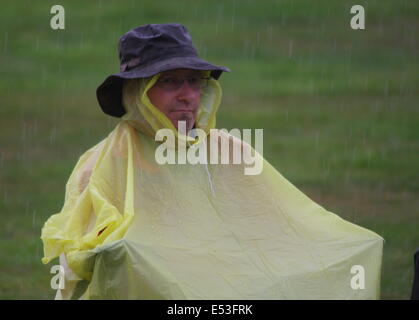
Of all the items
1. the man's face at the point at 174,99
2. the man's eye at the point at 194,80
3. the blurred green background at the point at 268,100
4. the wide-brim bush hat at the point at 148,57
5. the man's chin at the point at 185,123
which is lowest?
the blurred green background at the point at 268,100

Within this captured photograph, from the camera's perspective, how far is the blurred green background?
381 inches

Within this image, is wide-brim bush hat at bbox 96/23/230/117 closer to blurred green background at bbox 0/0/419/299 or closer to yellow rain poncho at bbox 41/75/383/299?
yellow rain poncho at bbox 41/75/383/299

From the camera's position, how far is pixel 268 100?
13.4m

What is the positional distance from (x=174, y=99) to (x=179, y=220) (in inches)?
24.1

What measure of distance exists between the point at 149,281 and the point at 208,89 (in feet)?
4.19

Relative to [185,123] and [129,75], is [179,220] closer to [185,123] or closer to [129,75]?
[185,123]

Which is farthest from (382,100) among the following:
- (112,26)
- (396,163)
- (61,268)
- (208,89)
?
(61,268)

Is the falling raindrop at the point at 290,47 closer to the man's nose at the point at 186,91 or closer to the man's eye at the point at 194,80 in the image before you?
the man's eye at the point at 194,80

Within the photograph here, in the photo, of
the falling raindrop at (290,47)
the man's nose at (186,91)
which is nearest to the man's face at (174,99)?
the man's nose at (186,91)

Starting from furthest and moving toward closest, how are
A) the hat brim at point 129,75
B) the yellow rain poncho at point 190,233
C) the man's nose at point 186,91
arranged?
the man's nose at point 186,91 < the hat brim at point 129,75 < the yellow rain poncho at point 190,233

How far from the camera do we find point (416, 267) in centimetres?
554

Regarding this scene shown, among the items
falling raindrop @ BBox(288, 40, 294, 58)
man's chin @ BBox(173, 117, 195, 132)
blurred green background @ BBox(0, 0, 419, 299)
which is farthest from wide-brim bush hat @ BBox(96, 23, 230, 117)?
falling raindrop @ BBox(288, 40, 294, 58)

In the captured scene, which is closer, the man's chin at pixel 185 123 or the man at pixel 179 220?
the man at pixel 179 220

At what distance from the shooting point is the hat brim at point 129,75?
19.1 feet
